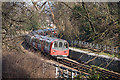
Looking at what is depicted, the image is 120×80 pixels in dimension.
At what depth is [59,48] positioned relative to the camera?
11.7 m

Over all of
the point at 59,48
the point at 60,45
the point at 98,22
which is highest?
the point at 98,22

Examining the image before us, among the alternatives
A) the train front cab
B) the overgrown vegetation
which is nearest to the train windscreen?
the train front cab

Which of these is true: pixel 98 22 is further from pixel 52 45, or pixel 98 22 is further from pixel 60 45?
pixel 60 45

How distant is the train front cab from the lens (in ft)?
37.1

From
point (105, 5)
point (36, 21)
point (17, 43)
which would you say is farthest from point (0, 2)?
point (105, 5)

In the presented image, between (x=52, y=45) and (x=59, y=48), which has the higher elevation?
(x=52, y=45)

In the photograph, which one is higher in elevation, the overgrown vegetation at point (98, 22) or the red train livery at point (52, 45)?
the overgrown vegetation at point (98, 22)

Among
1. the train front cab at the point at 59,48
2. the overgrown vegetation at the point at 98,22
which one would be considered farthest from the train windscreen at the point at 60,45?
the overgrown vegetation at the point at 98,22

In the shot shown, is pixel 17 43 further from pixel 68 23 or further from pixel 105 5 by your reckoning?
pixel 105 5

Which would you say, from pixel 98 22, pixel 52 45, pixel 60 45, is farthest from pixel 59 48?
pixel 98 22

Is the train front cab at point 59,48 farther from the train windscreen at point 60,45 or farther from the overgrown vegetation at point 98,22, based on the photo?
the overgrown vegetation at point 98,22

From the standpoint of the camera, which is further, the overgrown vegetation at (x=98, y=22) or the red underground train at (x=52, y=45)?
the red underground train at (x=52, y=45)

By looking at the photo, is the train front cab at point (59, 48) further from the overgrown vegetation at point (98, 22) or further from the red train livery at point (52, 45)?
the overgrown vegetation at point (98, 22)

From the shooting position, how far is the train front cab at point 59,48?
11.3 metres
